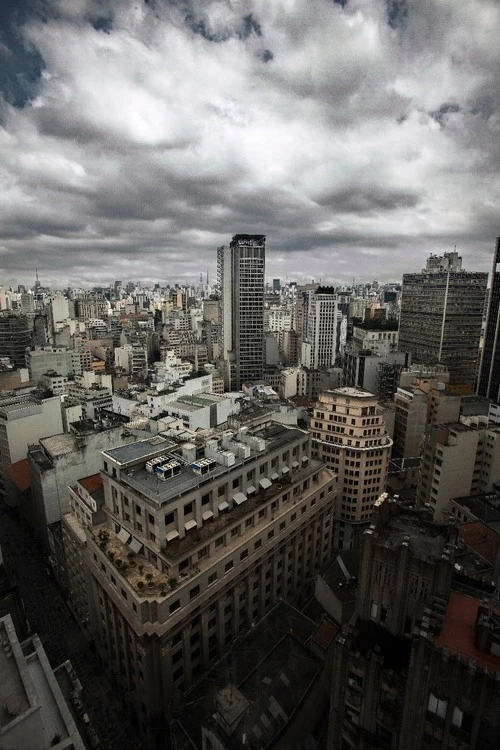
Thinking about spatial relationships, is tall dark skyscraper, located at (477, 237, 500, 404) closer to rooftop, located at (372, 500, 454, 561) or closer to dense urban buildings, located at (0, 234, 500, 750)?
dense urban buildings, located at (0, 234, 500, 750)

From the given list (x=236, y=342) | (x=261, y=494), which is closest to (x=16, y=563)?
(x=261, y=494)

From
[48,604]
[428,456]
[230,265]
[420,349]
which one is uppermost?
[230,265]

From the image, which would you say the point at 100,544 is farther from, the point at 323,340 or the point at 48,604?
the point at 323,340

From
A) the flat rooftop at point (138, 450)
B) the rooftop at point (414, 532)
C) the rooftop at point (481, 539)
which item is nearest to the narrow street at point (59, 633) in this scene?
the flat rooftop at point (138, 450)

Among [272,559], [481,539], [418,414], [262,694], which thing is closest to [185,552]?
[262,694]

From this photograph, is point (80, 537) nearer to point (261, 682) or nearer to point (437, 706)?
point (261, 682)
